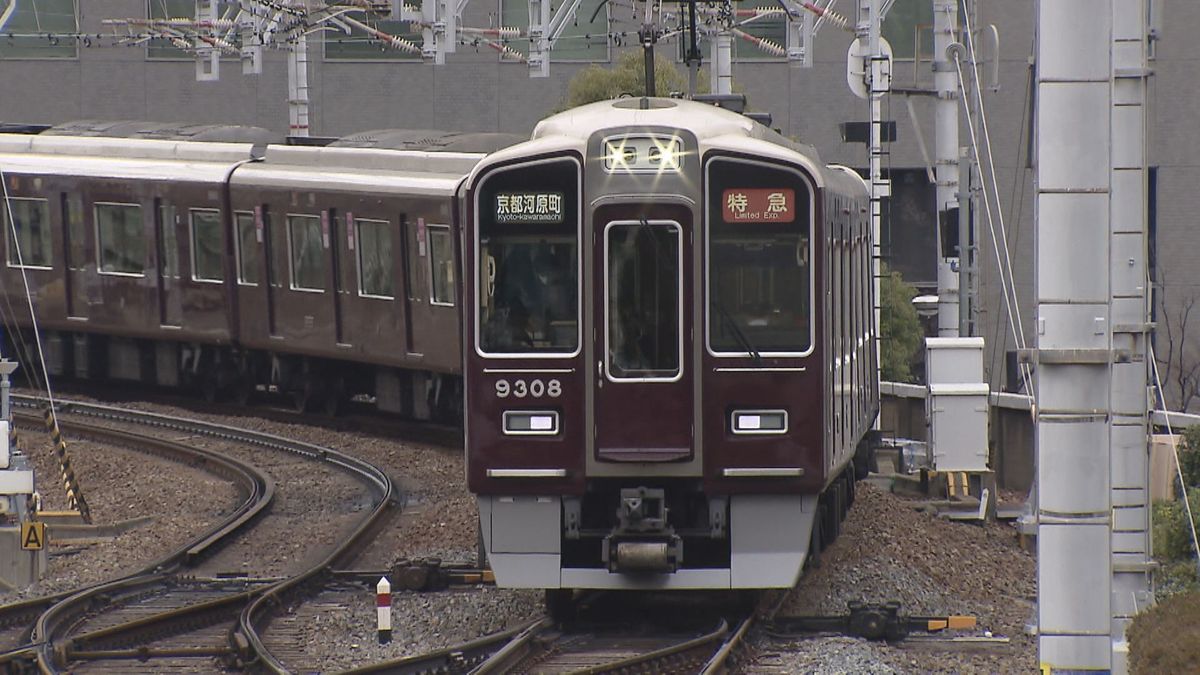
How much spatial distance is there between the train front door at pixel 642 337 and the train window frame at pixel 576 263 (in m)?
0.09

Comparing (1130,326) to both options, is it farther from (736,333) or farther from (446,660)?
(446,660)

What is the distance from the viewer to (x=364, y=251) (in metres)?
18.9

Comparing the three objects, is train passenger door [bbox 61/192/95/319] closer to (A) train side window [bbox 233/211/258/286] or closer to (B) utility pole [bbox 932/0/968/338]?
(A) train side window [bbox 233/211/258/286]

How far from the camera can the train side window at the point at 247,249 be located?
67.1ft

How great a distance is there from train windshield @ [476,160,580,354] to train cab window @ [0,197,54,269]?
13.0 meters

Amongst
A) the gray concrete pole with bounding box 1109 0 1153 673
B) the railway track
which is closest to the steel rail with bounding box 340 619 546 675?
the railway track

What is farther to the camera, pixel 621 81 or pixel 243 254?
pixel 621 81

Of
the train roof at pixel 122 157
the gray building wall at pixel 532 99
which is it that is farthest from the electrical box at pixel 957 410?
the gray building wall at pixel 532 99

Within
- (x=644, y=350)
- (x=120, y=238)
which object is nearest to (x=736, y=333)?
(x=644, y=350)

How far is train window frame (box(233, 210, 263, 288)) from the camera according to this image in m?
20.4

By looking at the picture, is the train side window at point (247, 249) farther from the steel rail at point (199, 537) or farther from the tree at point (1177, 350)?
the tree at point (1177, 350)

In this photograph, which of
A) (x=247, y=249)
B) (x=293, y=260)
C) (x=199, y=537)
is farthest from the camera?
(x=247, y=249)

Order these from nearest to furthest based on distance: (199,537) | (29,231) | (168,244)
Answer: (199,537), (168,244), (29,231)

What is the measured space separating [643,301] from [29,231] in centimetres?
1399
